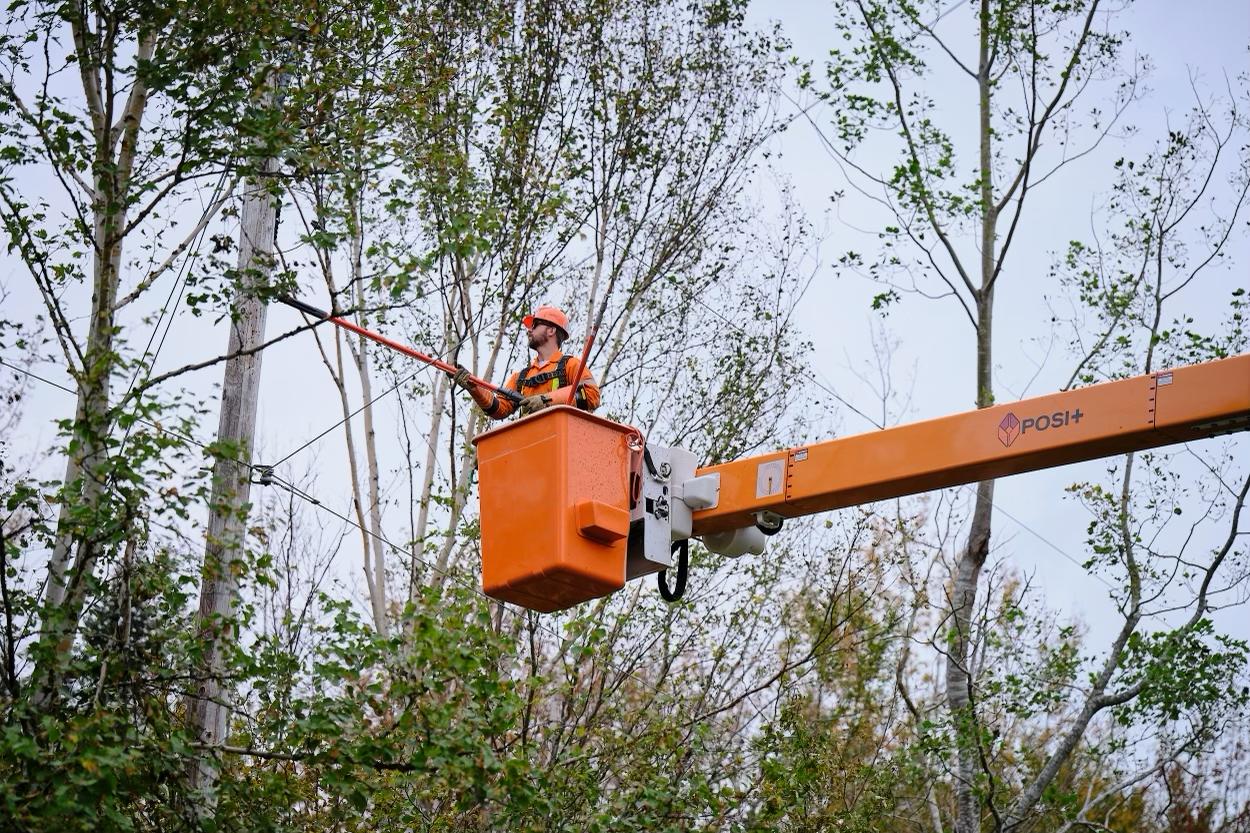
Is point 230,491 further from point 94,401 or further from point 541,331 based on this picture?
point 541,331

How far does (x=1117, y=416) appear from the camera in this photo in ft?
24.8

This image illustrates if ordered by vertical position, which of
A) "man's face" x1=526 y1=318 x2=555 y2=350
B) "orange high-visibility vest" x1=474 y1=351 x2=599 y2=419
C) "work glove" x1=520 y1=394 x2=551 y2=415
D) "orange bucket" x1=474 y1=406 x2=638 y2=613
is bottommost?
"orange bucket" x1=474 y1=406 x2=638 y2=613

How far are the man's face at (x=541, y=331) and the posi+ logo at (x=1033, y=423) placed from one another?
3.00 m

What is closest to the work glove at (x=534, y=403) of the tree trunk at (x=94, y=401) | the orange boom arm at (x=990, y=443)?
the orange boom arm at (x=990, y=443)

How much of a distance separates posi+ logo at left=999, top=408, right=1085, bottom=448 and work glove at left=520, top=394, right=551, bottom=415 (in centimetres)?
246

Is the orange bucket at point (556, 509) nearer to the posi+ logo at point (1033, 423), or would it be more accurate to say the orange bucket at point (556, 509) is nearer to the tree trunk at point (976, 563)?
the posi+ logo at point (1033, 423)

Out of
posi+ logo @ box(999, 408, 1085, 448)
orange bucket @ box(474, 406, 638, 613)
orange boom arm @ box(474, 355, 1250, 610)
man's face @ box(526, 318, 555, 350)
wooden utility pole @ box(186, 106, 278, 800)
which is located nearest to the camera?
orange boom arm @ box(474, 355, 1250, 610)

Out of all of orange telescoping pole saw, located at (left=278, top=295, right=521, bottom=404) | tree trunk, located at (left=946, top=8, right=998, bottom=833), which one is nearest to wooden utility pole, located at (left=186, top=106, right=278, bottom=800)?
orange telescoping pole saw, located at (left=278, top=295, right=521, bottom=404)

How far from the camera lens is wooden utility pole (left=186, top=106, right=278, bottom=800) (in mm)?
8547

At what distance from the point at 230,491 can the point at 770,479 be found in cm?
273

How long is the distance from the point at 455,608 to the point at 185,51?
3.89 meters

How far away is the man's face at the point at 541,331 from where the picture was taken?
9.91 m

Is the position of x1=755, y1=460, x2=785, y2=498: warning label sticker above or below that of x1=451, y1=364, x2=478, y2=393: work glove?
below

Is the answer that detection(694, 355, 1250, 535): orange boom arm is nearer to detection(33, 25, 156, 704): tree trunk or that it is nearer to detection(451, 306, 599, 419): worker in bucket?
detection(451, 306, 599, 419): worker in bucket
